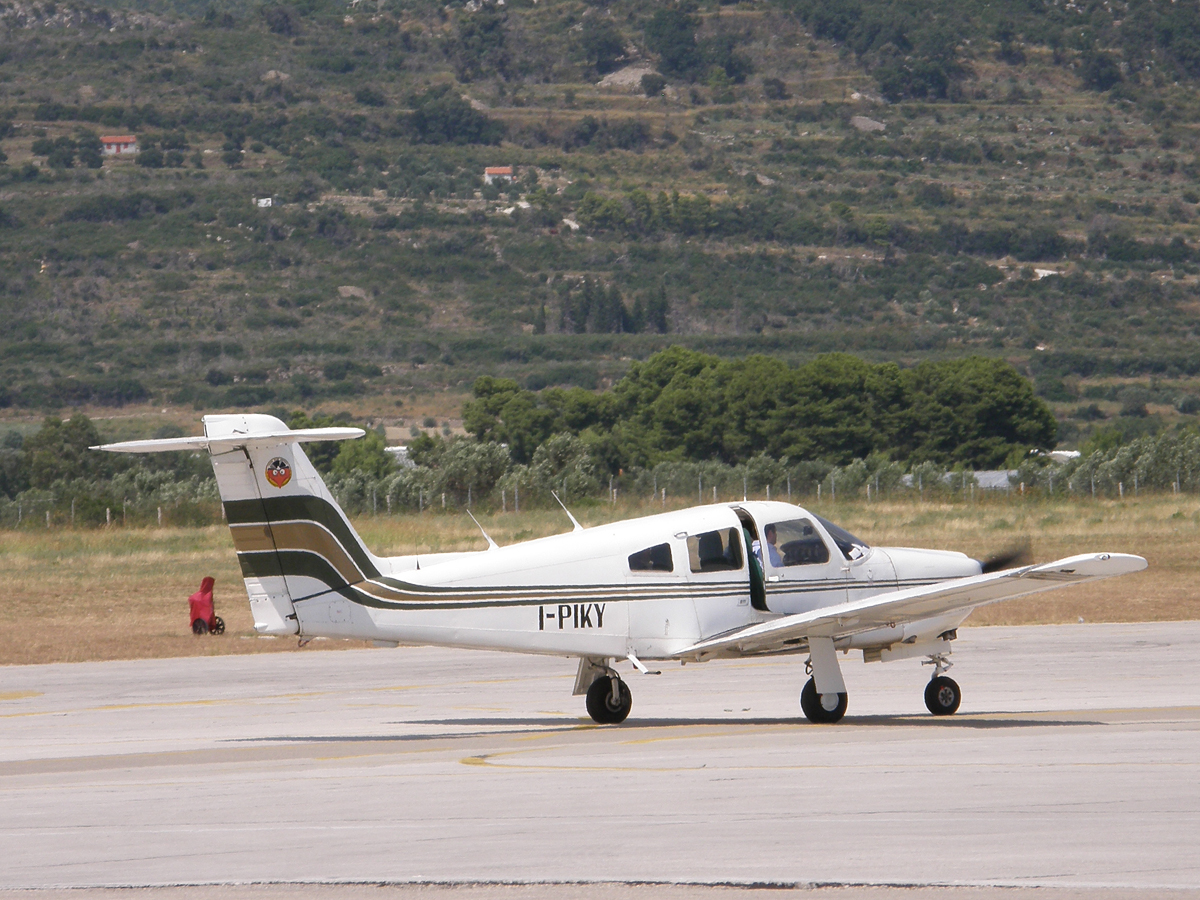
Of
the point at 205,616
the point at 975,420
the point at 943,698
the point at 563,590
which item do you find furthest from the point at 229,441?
the point at 975,420

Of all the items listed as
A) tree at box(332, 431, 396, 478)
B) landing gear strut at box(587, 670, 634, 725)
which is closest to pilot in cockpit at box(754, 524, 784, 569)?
landing gear strut at box(587, 670, 634, 725)

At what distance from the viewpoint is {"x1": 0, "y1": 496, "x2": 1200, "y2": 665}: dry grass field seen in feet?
99.1

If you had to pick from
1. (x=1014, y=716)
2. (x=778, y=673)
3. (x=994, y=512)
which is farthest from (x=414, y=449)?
(x=1014, y=716)

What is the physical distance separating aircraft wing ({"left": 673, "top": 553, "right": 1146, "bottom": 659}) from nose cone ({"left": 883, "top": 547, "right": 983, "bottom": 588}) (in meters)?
0.79

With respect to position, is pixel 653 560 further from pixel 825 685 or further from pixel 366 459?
pixel 366 459

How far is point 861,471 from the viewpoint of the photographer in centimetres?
6675

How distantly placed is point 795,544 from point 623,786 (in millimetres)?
4938

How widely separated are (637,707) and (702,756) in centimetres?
455

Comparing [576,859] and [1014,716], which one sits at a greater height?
[576,859]

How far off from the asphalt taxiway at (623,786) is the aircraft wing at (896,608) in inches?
34.3

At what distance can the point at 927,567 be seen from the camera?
17594 millimetres

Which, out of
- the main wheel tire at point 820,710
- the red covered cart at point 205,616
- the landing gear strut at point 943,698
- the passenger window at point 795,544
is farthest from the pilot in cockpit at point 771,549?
the red covered cart at point 205,616

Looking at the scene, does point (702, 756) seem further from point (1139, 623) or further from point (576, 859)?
point (1139, 623)

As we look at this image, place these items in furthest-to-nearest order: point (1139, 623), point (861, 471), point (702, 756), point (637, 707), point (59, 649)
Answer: point (861, 471) → point (59, 649) → point (1139, 623) → point (637, 707) → point (702, 756)
